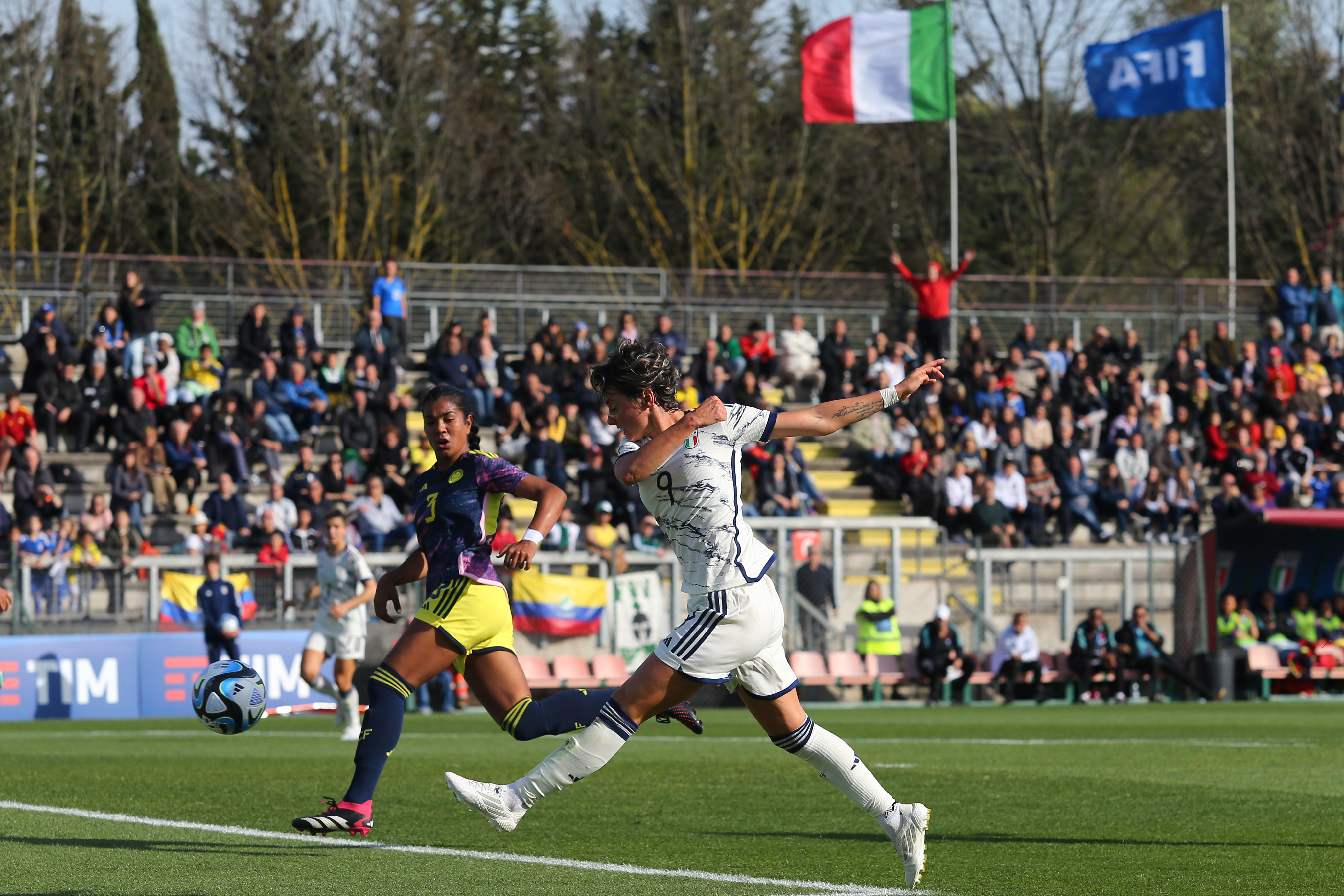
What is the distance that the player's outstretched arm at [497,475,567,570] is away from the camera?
23.7 feet

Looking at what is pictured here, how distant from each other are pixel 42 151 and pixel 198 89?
12.0ft

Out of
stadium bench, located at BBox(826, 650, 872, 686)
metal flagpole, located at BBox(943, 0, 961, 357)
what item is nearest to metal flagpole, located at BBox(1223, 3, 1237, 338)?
metal flagpole, located at BBox(943, 0, 961, 357)

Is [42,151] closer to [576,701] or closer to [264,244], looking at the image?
[264,244]

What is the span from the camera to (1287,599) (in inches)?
998

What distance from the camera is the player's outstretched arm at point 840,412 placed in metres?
6.67

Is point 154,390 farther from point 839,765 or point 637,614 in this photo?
point 839,765

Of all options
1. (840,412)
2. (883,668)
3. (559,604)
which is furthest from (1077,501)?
(840,412)

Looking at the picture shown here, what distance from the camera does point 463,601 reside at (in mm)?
8094

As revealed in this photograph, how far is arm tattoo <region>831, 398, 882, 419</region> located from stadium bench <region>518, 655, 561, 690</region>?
15102mm

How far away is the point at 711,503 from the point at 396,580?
224cm

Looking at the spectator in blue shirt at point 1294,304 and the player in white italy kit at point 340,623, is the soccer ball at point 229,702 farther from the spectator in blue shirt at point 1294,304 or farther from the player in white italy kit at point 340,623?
the spectator in blue shirt at point 1294,304

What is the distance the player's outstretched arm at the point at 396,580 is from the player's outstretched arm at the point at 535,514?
0.58 m

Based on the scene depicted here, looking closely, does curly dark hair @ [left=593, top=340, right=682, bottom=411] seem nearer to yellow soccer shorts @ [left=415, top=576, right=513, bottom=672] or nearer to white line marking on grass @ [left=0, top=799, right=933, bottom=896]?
yellow soccer shorts @ [left=415, top=576, right=513, bottom=672]

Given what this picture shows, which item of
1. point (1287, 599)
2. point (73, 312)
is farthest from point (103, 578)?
point (1287, 599)
